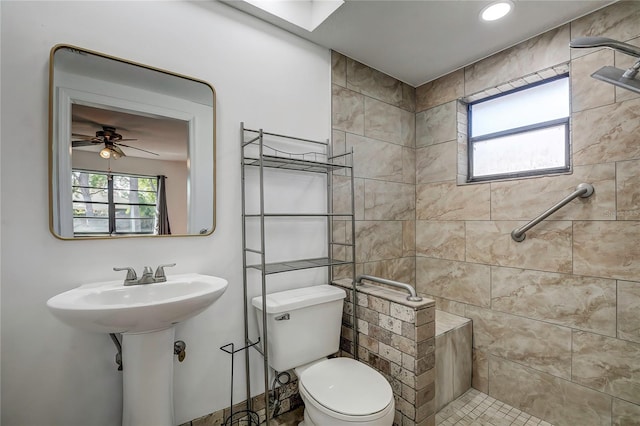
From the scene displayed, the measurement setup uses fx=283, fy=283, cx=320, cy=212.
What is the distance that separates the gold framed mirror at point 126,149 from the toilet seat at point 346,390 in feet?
3.09

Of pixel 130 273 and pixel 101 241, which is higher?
pixel 101 241

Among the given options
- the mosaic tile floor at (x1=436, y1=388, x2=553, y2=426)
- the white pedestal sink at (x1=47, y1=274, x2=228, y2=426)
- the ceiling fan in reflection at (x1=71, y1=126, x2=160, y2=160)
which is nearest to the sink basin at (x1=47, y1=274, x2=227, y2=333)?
the white pedestal sink at (x1=47, y1=274, x2=228, y2=426)

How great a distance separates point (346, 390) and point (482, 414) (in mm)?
1086

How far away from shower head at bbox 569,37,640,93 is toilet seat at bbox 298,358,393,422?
1625mm

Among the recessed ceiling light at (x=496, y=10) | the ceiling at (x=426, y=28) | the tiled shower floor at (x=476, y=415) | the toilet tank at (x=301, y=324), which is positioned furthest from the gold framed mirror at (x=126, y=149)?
the recessed ceiling light at (x=496, y=10)

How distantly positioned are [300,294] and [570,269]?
1.59 meters

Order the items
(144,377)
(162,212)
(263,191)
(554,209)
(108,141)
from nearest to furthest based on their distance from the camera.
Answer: (144,377)
(108,141)
(162,212)
(263,191)
(554,209)

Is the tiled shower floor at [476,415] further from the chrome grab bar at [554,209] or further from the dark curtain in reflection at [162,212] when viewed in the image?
the dark curtain in reflection at [162,212]

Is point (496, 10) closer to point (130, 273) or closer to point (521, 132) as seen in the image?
point (521, 132)

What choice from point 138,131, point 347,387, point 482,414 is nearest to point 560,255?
point 482,414

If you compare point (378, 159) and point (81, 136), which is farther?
point (378, 159)

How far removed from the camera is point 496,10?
1611 mm

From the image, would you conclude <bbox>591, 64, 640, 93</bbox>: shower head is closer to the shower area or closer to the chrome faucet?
the shower area

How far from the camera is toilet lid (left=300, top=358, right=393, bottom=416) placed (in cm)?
122
